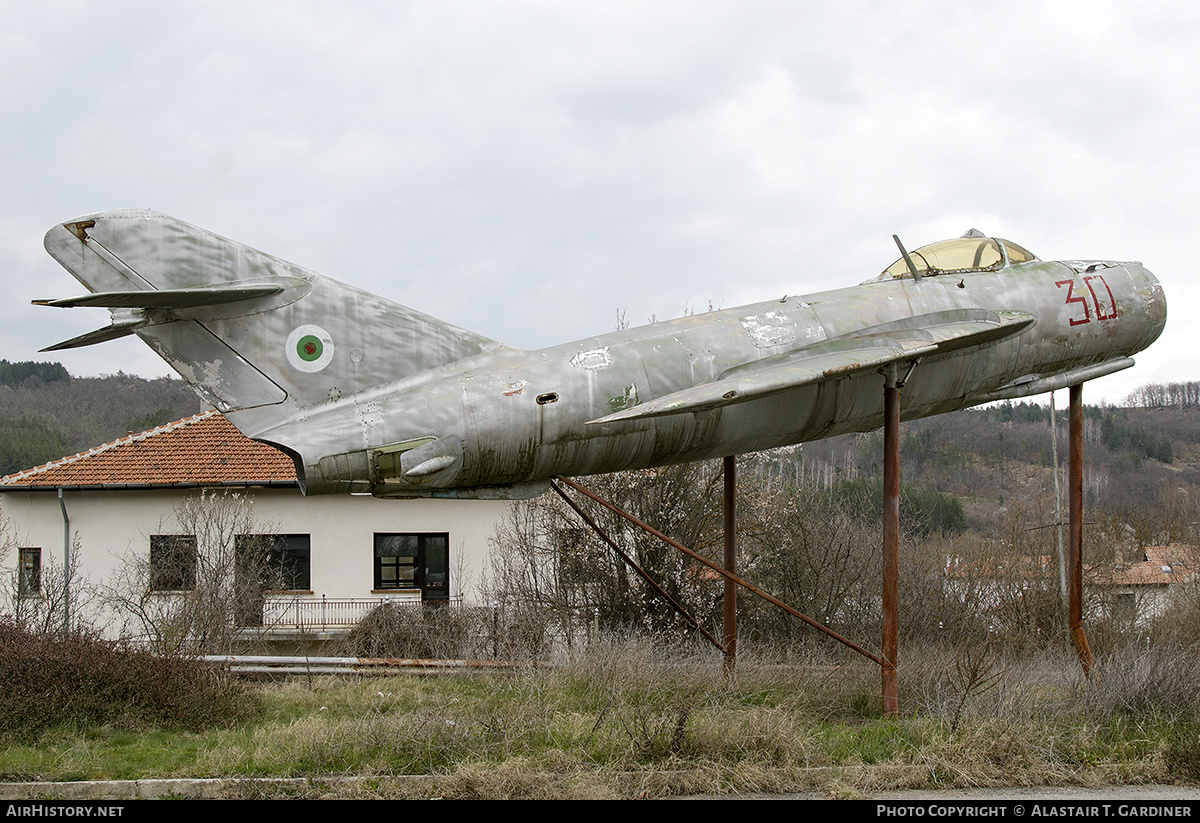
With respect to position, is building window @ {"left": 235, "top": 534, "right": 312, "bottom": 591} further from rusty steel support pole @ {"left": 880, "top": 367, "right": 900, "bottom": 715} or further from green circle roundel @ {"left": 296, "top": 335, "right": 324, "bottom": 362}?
rusty steel support pole @ {"left": 880, "top": 367, "right": 900, "bottom": 715}

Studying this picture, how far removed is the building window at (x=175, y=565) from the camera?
17.5m

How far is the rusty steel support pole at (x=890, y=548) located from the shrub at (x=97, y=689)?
25.3ft

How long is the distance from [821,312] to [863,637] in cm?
1130

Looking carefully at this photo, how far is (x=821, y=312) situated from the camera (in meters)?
9.12

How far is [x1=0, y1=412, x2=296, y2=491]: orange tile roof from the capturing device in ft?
65.3

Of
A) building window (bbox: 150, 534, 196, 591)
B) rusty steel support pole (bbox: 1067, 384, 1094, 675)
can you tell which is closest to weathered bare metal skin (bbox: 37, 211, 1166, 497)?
rusty steel support pole (bbox: 1067, 384, 1094, 675)

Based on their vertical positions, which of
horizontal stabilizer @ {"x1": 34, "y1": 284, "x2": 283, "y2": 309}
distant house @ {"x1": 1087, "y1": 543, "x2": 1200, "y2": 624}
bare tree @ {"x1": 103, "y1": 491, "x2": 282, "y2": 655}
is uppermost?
horizontal stabilizer @ {"x1": 34, "y1": 284, "x2": 283, "y2": 309}

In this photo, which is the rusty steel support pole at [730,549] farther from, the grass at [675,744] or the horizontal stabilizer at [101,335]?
the horizontal stabilizer at [101,335]

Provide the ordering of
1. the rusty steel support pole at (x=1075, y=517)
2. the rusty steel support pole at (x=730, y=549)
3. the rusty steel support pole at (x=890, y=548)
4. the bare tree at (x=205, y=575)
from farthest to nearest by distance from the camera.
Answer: the bare tree at (x=205, y=575) → the rusty steel support pole at (x=730, y=549) → the rusty steel support pole at (x=1075, y=517) → the rusty steel support pole at (x=890, y=548)

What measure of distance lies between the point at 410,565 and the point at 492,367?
13.7m

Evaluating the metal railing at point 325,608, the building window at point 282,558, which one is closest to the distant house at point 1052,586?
the metal railing at point 325,608

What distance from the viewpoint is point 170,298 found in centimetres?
735

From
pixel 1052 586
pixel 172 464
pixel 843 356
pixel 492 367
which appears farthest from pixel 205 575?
pixel 1052 586

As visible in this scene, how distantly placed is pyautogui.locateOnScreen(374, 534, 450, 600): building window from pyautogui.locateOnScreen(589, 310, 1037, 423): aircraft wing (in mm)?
13934
